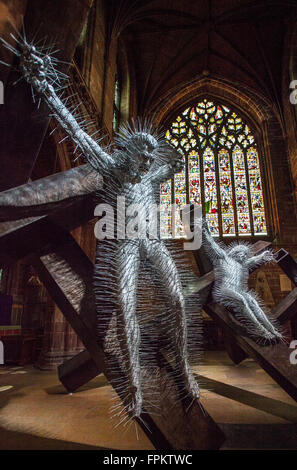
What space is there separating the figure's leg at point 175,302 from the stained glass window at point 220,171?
10932 millimetres

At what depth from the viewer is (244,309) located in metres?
1.55

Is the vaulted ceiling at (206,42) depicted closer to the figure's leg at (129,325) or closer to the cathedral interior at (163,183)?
the cathedral interior at (163,183)

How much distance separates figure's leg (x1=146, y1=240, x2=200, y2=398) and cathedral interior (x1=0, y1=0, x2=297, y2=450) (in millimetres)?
72

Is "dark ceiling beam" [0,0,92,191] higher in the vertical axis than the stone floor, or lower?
higher

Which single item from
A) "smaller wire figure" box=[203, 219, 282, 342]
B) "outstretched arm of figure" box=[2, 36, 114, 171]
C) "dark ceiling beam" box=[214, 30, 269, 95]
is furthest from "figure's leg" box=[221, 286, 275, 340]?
"dark ceiling beam" box=[214, 30, 269, 95]

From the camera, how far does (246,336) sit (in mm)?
1981

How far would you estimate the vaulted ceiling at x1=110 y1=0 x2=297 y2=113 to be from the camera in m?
12.2

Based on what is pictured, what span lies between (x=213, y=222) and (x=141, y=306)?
11735 mm

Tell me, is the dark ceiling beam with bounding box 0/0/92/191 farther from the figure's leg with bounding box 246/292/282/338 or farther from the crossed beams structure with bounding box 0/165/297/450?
the figure's leg with bounding box 246/292/282/338

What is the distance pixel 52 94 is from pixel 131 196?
0.44 m

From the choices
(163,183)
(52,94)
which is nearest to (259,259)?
(163,183)

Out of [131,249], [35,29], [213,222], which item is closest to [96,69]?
[213,222]
